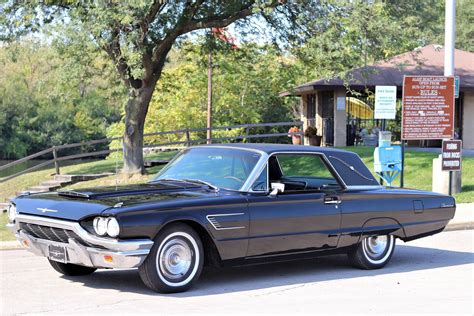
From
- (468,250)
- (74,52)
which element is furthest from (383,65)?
(468,250)

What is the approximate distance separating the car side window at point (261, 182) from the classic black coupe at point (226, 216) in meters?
0.01

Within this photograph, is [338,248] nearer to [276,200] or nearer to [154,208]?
[276,200]

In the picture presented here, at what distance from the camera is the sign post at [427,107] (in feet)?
54.7

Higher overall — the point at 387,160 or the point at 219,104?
the point at 219,104

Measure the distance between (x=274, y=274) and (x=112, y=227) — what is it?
8.63 ft

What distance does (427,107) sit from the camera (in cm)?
1695

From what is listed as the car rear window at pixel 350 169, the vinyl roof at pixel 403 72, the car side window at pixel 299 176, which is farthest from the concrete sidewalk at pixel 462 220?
the vinyl roof at pixel 403 72

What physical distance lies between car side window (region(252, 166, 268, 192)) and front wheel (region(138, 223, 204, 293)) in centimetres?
94

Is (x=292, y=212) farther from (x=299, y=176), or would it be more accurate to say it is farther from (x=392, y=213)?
(x=392, y=213)

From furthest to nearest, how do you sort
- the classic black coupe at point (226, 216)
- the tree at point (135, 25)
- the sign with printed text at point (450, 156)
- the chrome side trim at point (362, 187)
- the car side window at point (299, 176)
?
1. the tree at point (135, 25)
2. the sign with printed text at point (450, 156)
3. the chrome side trim at point (362, 187)
4. the car side window at point (299, 176)
5. the classic black coupe at point (226, 216)

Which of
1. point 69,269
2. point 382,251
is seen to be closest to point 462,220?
point 382,251

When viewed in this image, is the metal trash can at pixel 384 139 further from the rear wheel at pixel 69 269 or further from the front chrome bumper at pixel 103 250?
the front chrome bumper at pixel 103 250

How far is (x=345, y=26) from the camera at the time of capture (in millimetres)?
21000

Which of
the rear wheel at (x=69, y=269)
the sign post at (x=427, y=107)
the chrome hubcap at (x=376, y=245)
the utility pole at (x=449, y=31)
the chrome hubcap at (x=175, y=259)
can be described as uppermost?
the utility pole at (x=449, y=31)
